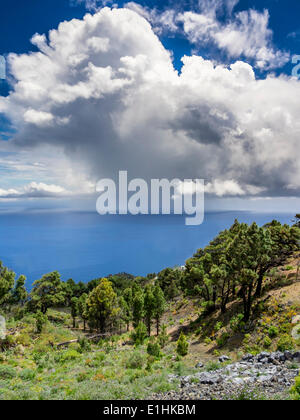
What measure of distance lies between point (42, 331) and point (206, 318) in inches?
838

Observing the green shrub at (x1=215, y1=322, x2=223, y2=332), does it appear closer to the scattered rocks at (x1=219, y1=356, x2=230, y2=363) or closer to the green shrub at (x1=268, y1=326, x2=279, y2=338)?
the green shrub at (x1=268, y1=326, x2=279, y2=338)

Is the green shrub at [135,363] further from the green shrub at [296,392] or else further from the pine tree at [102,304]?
the pine tree at [102,304]

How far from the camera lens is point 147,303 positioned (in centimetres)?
3459

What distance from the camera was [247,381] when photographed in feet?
38.0

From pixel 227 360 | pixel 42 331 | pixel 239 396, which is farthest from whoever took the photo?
pixel 42 331

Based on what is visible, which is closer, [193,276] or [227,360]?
[227,360]

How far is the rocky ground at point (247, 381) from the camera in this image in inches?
400

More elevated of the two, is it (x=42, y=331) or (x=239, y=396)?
(x=239, y=396)

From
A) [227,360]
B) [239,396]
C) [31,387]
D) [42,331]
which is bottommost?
[42,331]

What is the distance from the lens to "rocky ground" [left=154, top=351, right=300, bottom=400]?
10.2 metres

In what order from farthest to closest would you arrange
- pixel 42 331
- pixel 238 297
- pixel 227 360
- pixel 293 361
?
1. pixel 238 297
2. pixel 42 331
3. pixel 227 360
4. pixel 293 361
